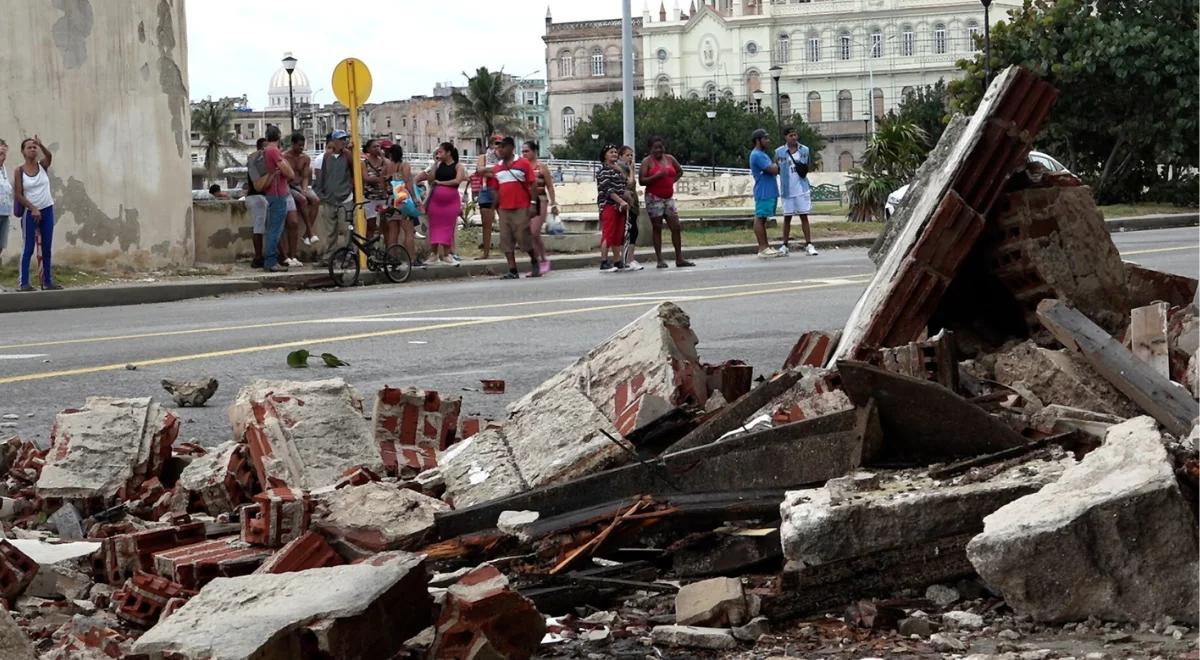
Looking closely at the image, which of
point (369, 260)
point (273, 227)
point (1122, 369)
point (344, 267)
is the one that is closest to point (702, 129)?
point (273, 227)

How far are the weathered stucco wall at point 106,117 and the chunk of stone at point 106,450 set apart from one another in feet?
43.4

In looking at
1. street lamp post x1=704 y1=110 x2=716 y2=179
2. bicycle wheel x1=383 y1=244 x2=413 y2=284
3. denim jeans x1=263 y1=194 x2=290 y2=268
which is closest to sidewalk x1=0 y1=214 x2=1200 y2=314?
bicycle wheel x1=383 y1=244 x2=413 y2=284

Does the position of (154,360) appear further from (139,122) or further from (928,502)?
(139,122)

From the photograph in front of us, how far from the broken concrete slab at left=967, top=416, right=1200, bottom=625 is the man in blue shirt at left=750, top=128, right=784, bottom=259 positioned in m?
18.8

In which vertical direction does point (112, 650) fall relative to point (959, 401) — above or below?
below

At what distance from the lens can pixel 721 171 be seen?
99.8 m

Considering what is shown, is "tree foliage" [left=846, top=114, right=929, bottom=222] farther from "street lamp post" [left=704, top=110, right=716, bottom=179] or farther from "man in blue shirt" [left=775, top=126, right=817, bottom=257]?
"street lamp post" [left=704, top=110, right=716, bottom=179]

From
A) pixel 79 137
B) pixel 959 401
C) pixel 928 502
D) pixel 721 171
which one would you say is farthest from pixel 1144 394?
pixel 721 171

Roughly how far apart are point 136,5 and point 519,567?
1651 centimetres

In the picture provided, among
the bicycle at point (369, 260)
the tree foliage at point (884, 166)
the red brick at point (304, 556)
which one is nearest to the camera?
the red brick at point (304, 556)

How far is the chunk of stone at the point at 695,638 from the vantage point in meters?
3.63

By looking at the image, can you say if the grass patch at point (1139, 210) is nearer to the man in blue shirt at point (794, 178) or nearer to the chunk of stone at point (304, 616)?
the man in blue shirt at point (794, 178)

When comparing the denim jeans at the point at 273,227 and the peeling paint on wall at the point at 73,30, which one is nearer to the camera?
the peeling paint on wall at the point at 73,30

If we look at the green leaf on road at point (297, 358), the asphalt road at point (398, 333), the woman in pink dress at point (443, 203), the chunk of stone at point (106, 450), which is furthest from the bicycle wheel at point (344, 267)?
the chunk of stone at point (106, 450)
